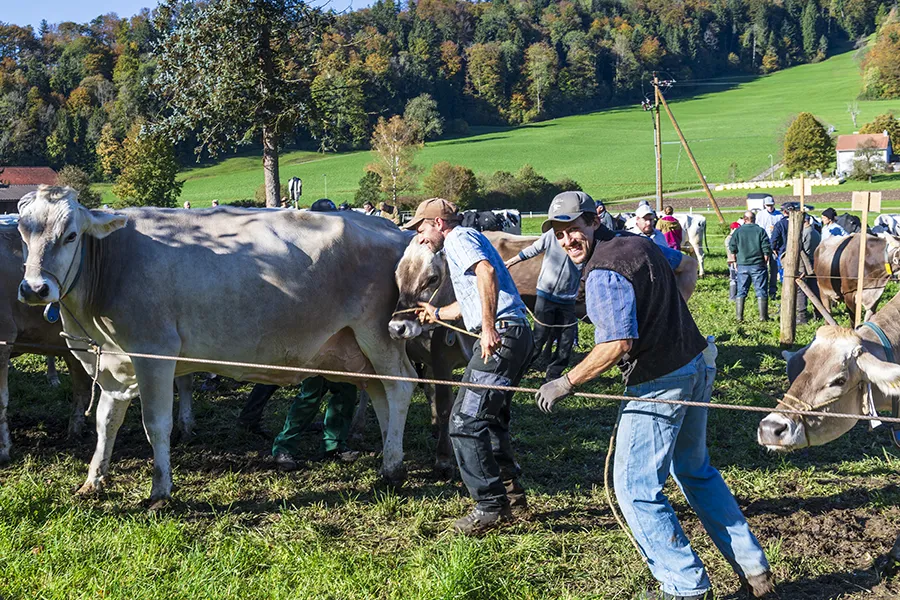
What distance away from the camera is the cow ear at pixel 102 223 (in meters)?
5.50

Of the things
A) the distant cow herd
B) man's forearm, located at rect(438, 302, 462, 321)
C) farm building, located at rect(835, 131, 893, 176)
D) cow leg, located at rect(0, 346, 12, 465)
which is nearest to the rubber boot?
the distant cow herd

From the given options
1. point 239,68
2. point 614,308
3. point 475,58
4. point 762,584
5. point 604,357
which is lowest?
point 762,584

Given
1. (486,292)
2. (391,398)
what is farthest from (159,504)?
(486,292)

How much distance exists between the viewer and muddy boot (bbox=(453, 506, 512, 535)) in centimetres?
527

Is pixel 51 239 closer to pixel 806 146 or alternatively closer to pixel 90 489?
pixel 90 489

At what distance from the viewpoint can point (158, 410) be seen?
580 cm

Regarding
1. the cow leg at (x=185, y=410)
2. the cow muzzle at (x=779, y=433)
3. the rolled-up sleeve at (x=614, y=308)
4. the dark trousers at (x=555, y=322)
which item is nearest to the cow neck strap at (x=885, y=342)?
the cow muzzle at (x=779, y=433)

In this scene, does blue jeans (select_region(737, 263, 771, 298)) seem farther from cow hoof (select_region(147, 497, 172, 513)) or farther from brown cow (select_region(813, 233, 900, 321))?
cow hoof (select_region(147, 497, 172, 513))

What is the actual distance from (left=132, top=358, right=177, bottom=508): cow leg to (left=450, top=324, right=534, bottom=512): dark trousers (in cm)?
211

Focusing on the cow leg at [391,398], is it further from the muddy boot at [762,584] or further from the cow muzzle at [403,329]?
the muddy boot at [762,584]

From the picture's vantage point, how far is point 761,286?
45.6 feet

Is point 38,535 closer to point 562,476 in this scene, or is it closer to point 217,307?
point 217,307

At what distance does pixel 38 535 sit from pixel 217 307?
188 centimetres

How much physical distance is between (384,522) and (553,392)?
2.04 m
